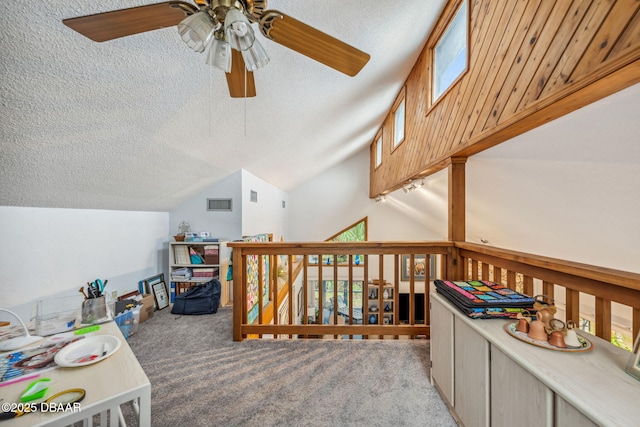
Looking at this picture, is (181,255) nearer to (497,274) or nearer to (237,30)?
(237,30)

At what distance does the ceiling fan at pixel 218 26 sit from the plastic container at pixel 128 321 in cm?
237

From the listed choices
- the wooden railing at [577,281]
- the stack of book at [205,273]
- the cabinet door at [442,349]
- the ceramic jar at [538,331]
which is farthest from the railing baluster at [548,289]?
the stack of book at [205,273]

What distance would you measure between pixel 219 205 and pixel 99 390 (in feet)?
9.80

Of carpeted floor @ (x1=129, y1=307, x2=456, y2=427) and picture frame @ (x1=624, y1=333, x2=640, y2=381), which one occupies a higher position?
picture frame @ (x1=624, y1=333, x2=640, y2=381)

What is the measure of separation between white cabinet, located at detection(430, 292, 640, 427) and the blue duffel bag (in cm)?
261

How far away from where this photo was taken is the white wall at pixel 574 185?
1508 mm

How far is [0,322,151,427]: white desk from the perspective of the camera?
692mm

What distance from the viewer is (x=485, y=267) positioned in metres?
1.88

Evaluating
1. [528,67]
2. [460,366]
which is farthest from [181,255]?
[528,67]

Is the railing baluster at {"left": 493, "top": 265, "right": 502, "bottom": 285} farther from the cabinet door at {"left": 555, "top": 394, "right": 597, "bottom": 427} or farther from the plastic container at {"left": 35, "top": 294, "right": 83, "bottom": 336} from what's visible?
the plastic container at {"left": 35, "top": 294, "right": 83, "bottom": 336}

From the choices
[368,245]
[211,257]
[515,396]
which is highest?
[368,245]

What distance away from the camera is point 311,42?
1.10 m

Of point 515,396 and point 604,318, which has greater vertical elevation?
point 604,318

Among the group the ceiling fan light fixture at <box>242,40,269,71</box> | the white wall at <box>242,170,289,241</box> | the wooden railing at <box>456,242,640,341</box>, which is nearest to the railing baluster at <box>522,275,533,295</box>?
the wooden railing at <box>456,242,640,341</box>
